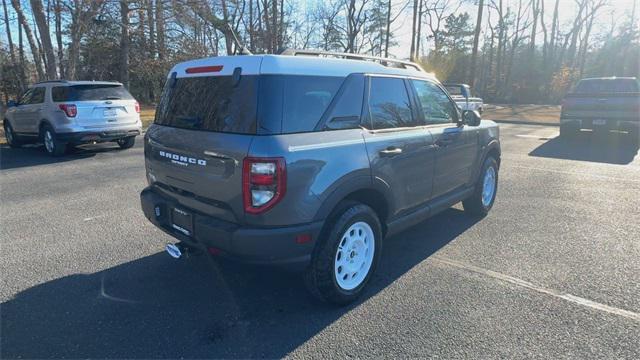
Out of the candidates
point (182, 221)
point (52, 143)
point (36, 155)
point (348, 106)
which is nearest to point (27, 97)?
point (36, 155)

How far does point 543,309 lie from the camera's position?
3.20 metres

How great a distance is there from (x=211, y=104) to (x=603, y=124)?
504 inches

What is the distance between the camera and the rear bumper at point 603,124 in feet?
37.6

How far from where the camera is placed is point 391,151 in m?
3.51

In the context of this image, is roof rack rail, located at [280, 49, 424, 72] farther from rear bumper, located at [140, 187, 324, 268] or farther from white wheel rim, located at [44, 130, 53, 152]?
white wheel rim, located at [44, 130, 53, 152]

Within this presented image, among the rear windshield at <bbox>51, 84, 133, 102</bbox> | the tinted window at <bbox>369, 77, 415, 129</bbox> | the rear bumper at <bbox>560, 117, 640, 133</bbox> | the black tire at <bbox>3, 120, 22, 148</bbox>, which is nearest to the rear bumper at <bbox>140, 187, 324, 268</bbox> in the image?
the tinted window at <bbox>369, 77, 415, 129</bbox>

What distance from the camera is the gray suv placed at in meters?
2.76

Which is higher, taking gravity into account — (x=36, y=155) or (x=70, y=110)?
(x=70, y=110)

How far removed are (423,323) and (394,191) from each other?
3.71ft

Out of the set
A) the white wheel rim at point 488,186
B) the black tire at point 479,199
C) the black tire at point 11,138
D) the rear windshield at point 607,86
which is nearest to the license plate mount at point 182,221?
the black tire at point 479,199

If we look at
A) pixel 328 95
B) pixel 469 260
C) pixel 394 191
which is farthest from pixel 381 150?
pixel 469 260

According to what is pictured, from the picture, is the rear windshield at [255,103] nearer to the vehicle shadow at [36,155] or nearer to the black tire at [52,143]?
the vehicle shadow at [36,155]

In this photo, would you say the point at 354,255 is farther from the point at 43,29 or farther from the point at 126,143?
the point at 43,29

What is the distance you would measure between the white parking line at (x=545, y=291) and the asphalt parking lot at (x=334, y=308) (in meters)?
0.02
